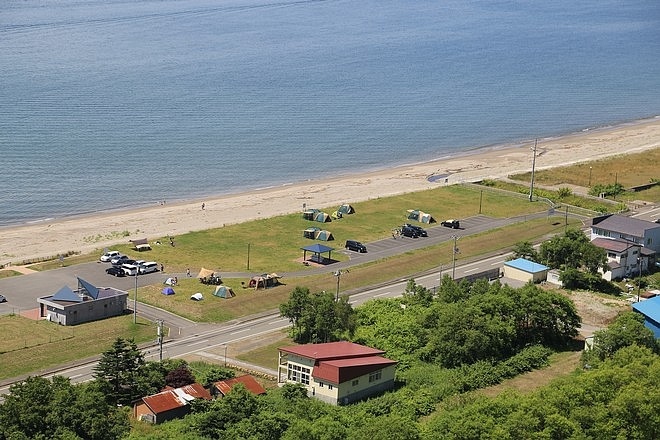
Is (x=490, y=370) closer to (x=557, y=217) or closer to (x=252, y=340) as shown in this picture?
(x=252, y=340)

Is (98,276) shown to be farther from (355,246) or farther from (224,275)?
(355,246)

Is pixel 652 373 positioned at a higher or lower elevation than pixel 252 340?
higher

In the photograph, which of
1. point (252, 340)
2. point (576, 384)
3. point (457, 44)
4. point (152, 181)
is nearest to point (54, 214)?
point (152, 181)

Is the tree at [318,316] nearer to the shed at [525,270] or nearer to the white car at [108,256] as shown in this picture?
the shed at [525,270]

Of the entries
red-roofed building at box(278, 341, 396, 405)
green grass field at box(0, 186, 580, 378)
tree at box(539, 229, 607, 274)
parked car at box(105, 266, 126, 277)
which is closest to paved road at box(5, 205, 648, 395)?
parked car at box(105, 266, 126, 277)

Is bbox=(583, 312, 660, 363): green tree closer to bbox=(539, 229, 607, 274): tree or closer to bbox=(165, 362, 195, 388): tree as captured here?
bbox=(539, 229, 607, 274): tree

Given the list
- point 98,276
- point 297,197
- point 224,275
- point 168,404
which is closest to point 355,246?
point 224,275
